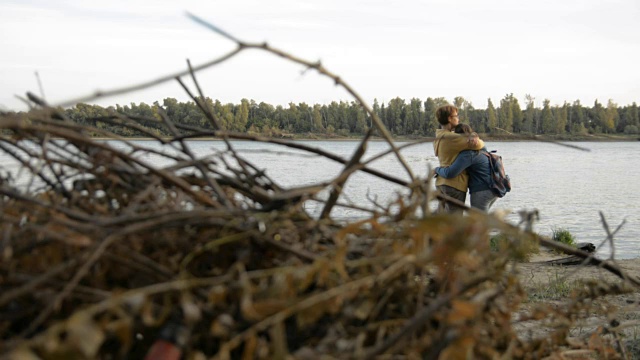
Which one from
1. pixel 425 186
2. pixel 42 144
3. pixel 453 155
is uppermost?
pixel 42 144

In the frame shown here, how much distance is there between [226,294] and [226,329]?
7cm

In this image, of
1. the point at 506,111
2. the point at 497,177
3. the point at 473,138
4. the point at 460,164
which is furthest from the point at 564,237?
the point at 506,111

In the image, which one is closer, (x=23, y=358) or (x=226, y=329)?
(x=23, y=358)

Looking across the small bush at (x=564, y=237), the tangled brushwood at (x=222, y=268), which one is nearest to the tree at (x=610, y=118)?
the small bush at (x=564, y=237)

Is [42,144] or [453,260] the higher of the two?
[42,144]

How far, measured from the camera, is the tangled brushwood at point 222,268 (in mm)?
1118

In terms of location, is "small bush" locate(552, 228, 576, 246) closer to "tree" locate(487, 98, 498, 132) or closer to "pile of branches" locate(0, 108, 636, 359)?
"tree" locate(487, 98, 498, 132)

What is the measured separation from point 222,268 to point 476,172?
6963 mm

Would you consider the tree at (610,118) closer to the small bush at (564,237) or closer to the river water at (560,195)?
the river water at (560,195)

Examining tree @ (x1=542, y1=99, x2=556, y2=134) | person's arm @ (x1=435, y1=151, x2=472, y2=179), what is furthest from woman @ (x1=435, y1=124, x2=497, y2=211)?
tree @ (x1=542, y1=99, x2=556, y2=134)

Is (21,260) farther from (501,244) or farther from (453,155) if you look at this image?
(453,155)

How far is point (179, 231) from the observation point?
4.57 feet

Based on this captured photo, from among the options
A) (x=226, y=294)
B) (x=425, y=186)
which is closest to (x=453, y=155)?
(x=425, y=186)

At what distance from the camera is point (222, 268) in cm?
138
